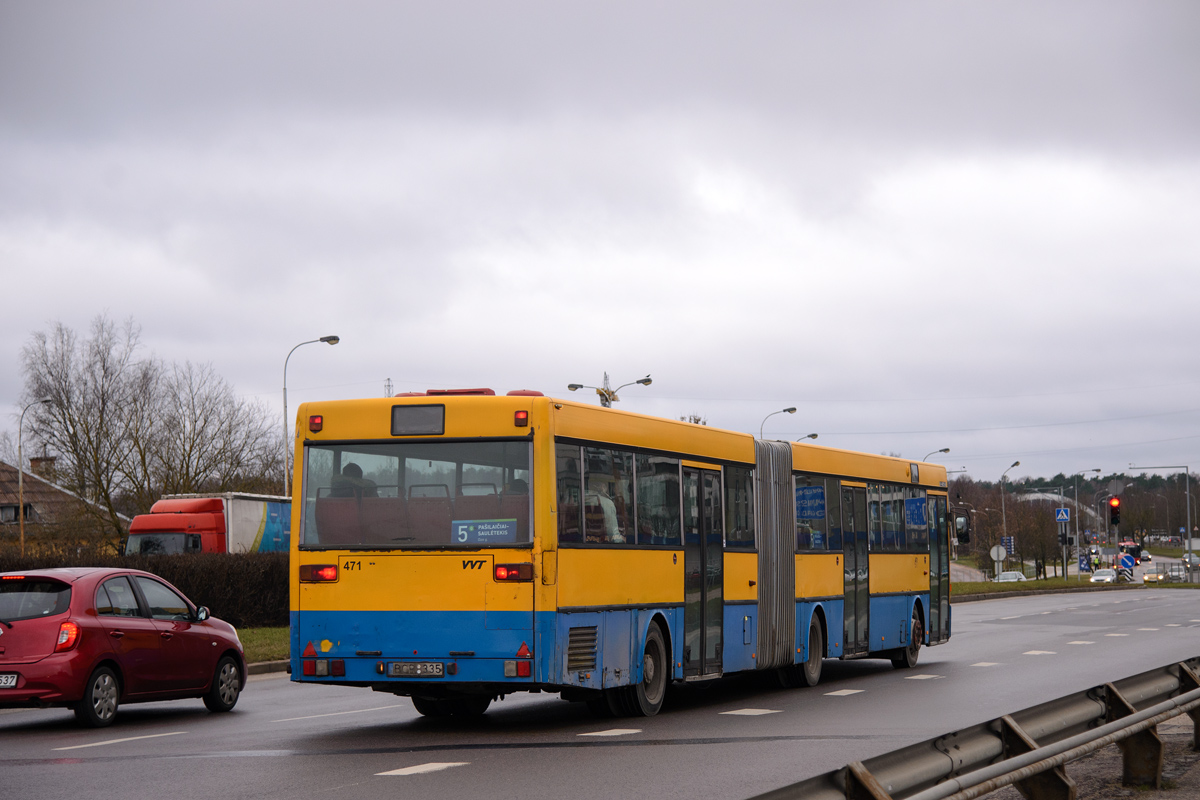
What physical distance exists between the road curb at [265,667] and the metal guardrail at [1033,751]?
15.7 metres

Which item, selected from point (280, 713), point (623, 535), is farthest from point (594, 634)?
point (280, 713)

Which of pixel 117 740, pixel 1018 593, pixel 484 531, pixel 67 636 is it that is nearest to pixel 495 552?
pixel 484 531

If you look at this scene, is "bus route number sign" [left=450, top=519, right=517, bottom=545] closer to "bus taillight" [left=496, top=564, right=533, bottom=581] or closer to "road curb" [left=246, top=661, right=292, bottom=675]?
"bus taillight" [left=496, top=564, right=533, bottom=581]

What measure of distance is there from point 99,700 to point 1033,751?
9.52 m

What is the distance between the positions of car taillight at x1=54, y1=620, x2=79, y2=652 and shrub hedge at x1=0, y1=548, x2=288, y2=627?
1507cm

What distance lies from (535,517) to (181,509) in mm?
30037

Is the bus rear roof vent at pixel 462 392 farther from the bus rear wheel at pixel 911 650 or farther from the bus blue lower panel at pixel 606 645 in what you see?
the bus rear wheel at pixel 911 650

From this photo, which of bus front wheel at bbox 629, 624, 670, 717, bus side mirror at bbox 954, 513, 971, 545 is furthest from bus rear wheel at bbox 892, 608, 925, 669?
bus front wheel at bbox 629, 624, 670, 717

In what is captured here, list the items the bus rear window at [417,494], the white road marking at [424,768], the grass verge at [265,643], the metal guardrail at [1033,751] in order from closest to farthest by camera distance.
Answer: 1. the metal guardrail at [1033,751]
2. the white road marking at [424,768]
3. the bus rear window at [417,494]
4. the grass verge at [265,643]

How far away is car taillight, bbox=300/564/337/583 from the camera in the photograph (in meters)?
12.7

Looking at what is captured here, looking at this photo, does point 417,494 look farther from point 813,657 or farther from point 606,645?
point 813,657

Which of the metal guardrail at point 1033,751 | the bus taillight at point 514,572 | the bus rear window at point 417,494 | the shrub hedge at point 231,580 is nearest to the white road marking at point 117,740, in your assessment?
the bus rear window at point 417,494

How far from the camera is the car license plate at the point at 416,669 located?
488 inches

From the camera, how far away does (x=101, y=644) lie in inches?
527
